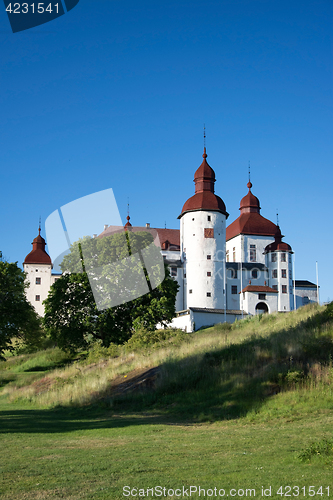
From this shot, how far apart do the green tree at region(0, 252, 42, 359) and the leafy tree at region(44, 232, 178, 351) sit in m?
8.87

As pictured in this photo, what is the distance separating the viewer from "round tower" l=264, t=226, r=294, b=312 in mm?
70062

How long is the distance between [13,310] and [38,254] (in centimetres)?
6164

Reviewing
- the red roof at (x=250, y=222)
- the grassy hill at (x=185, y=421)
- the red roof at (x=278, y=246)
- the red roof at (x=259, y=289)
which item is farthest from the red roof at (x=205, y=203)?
the grassy hill at (x=185, y=421)

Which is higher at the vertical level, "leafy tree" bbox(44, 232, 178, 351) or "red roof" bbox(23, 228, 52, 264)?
"red roof" bbox(23, 228, 52, 264)

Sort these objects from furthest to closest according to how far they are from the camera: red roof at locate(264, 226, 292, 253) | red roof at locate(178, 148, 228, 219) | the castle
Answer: red roof at locate(264, 226, 292, 253) < red roof at locate(178, 148, 228, 219) < the castle

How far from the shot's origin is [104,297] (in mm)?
36219

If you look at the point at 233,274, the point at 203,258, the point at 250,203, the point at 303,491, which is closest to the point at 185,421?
the point at 303,491

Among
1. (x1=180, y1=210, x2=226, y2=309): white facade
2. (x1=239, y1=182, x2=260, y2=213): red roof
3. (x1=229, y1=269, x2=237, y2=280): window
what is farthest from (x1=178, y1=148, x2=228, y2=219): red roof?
(x1=239, y1=182, x2=260, y2=213): red roof

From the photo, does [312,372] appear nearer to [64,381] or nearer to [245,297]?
[64,381]

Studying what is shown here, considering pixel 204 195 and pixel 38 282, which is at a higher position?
pixel 204 195

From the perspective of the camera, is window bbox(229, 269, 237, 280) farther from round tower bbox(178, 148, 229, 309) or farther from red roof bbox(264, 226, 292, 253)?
red roof bbox(264, 226, 292, 253)

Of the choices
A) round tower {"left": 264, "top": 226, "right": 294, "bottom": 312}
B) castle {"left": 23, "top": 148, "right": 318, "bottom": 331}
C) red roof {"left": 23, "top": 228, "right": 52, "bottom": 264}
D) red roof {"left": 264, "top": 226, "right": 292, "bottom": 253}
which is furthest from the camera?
red roof {"left": 23, "top": 228, "right": 52, "bottom": 264}

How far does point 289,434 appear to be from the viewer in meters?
9.81

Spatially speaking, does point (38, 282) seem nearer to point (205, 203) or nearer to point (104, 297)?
point (205, 203)
